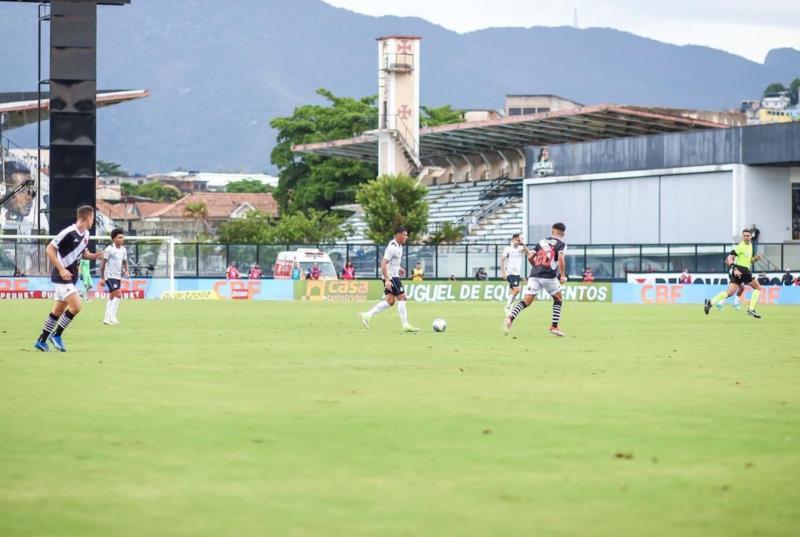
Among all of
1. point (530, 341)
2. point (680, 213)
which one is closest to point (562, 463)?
point (530, 341)

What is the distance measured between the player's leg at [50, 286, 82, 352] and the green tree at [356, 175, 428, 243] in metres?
60.5

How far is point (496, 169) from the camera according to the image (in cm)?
10444

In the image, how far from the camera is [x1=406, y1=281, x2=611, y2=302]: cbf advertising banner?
60.2m

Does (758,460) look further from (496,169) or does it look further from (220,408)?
(496,169)

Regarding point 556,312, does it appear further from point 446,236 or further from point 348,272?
point 446,236

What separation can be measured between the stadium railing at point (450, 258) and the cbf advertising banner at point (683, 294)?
6.67m

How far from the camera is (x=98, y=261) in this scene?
56625mm

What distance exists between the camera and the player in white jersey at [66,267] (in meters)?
21.7

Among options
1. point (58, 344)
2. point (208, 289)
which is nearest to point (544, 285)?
point (58, 344)

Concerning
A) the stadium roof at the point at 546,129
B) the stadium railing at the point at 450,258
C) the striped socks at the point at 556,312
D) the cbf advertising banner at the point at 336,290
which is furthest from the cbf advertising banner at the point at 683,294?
the striped socks at the point at 556,312

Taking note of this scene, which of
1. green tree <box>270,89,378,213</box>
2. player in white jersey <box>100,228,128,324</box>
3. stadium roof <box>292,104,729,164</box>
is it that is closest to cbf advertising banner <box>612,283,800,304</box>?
stadium roof <box>292,104,729,164</box>

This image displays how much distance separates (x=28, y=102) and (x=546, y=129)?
32.3m

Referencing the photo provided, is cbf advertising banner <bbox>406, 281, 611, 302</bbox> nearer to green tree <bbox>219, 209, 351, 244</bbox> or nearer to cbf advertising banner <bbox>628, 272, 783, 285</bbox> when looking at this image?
cbf advertising banner <bbox>628, 272, 783, 285</bbox>

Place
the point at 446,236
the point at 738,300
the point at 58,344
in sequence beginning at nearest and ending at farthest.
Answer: the point at 58,344 < the point at 738,300 < the point at 446,236
